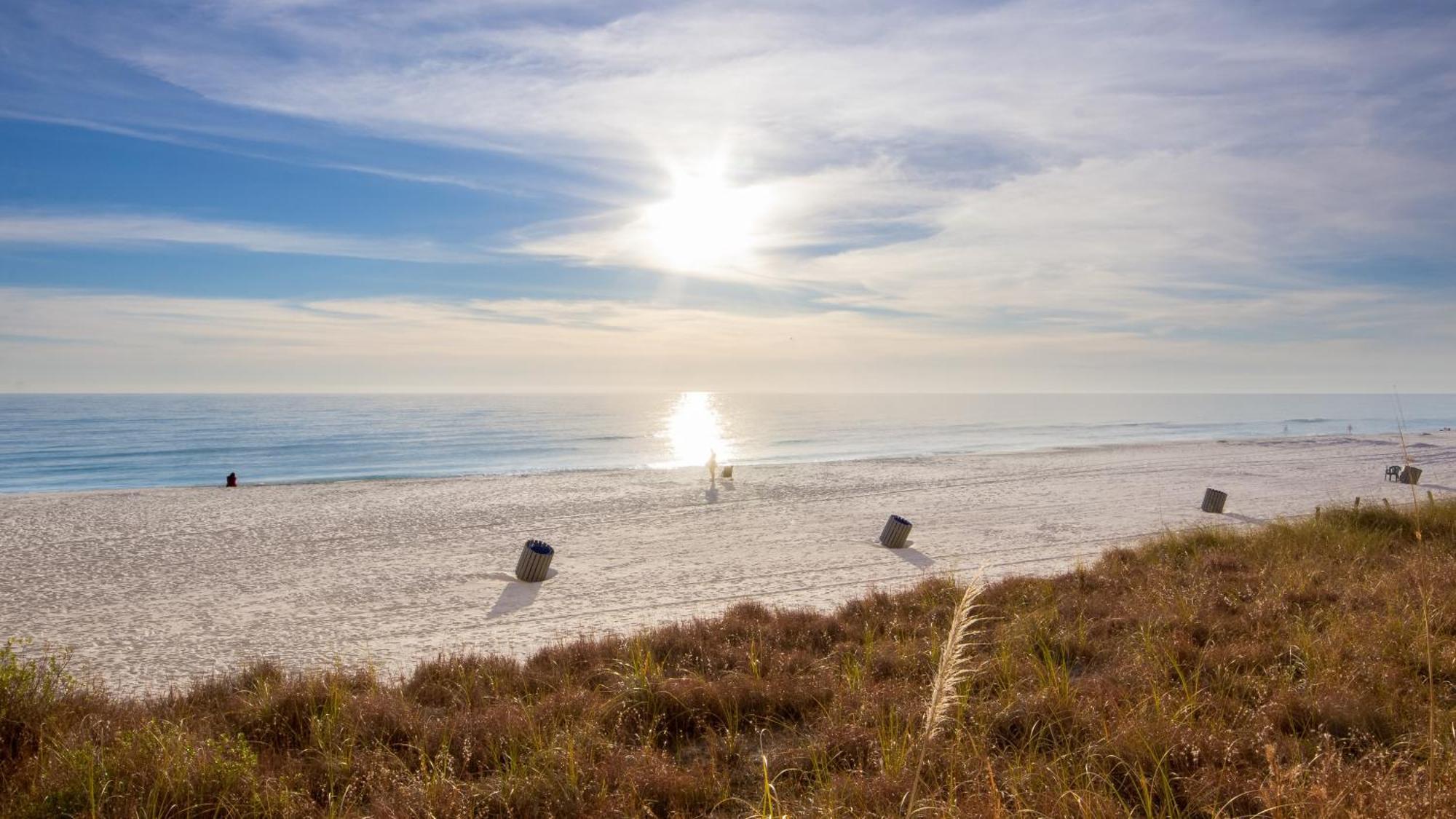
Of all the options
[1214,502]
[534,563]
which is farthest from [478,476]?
[1214,502]

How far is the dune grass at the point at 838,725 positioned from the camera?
4129 millimetres

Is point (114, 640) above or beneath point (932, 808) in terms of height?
beneath

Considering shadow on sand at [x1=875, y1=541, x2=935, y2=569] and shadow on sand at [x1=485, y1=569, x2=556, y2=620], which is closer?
shadow on sand at [x1=485, y1=569, x2=556, y2=620]

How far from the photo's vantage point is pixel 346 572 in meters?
14.1

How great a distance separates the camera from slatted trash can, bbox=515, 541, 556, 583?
13.2 meters

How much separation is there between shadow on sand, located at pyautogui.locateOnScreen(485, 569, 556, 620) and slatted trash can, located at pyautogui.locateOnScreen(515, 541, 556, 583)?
0.12 m

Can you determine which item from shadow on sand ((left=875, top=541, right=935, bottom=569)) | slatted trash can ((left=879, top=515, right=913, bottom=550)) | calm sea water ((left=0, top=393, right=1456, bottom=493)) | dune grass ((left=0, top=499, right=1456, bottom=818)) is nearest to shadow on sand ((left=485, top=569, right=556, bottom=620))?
dune grass ((left=0, top=499, right=1456, bottom=818))

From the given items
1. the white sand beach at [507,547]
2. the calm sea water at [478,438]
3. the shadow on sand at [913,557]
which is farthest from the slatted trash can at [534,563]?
the calm sea water at [478,438]

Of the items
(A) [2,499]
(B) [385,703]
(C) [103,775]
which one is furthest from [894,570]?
(A) [2,499]

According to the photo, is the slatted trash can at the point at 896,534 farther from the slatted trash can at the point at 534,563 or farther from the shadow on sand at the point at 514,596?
the slatted trash can at the point at 534,563

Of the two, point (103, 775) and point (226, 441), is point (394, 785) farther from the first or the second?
point (226, 441)

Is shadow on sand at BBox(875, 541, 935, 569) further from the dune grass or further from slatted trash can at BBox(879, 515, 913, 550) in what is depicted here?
the dune grass

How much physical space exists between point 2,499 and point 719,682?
2667 centimetres

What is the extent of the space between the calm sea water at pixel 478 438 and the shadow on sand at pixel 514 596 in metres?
21.3
